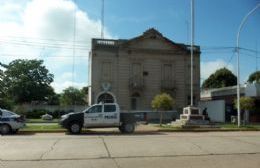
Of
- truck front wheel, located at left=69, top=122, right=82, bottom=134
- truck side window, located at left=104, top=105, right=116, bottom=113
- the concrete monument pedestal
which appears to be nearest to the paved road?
truck front wheel, located at left=69, top=122, right=82, bottom=134

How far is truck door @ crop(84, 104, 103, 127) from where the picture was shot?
27281 mm

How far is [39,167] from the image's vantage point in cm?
1195

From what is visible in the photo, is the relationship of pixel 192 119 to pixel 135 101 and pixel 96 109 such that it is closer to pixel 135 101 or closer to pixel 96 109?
pixel 96 109

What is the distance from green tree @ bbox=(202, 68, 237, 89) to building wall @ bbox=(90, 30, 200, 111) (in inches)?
1388

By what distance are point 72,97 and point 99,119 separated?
50295 mm

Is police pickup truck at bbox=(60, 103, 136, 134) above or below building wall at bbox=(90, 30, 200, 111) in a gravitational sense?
below

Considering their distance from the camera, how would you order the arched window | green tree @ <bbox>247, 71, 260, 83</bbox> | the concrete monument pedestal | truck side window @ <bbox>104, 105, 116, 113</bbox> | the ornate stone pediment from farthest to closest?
green tree @ <bbox>247, 71, 260, 83</bbox> → the arched window → the ornate stone pediment → the concrete monument pedestal → truck side window @ <bbox>104, 105, 116, 113</bbox>

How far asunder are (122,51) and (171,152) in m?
33.6

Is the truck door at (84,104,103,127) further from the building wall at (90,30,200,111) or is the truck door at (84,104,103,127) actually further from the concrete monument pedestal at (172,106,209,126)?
the building wall at (90,30,200,111)

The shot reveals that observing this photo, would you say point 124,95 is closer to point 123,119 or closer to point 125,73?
point 125,73

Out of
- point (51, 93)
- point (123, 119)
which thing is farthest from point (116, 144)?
point (51, 93)

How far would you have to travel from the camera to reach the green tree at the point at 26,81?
69.8 meters

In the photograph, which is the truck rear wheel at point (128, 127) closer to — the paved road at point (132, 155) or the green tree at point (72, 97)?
the paved road at point (132, 155)

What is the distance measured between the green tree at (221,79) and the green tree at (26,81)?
32.2 m
